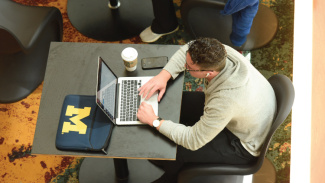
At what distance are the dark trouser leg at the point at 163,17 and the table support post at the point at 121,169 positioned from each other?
119 cm

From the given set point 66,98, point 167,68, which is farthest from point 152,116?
point 66,98

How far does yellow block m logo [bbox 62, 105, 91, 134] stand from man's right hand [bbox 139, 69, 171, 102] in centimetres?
31

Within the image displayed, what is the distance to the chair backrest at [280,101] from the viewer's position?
1729 millimetres

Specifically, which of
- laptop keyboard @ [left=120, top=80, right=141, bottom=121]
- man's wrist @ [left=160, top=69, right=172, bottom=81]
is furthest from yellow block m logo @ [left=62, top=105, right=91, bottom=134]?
man's wrist @ [left=160, top=69, right=172, bottom=81]

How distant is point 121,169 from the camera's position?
7.91ft

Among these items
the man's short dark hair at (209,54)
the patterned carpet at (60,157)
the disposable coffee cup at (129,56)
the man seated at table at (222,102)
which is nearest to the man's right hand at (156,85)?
the man seated at table at (222,102)

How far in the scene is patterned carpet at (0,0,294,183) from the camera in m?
2.64

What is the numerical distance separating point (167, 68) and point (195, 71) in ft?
0.72

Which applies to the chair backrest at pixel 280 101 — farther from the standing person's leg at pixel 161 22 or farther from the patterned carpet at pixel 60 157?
the standing person's leg at pixel 161 22

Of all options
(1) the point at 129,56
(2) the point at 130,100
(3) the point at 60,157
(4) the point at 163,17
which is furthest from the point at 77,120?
(4) the point at 163,17

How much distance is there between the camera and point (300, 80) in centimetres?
266

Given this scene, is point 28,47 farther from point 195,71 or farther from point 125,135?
point 195,71

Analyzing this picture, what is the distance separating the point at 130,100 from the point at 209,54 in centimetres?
50

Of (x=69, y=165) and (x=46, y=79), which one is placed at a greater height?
(x=46, y=79)
